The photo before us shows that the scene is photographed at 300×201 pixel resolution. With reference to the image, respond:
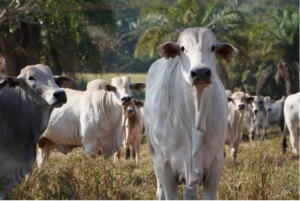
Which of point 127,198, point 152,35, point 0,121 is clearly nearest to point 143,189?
point 127,198

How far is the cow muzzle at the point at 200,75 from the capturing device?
3.63 metres

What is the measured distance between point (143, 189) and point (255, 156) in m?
1.58

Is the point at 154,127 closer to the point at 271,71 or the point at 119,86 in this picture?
the point at 119,86

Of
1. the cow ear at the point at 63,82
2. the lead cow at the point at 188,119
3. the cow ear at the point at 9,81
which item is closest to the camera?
the lead cow at the point at 188,119

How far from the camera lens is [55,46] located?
16734 millimetres

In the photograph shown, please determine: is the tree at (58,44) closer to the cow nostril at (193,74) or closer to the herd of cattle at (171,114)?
the herd of cattle at (171,114)

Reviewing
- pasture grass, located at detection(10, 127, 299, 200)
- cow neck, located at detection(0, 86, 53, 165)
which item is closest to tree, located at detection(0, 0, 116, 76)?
pasture grass, located at detection(10, 127, 299, 200)

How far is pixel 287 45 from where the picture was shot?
24.8 metres

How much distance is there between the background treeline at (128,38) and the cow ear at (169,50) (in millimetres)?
6507

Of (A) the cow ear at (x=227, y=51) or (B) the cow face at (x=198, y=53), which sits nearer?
(B) the cow face at (x=198, y=53)

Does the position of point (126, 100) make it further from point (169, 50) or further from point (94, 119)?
point (169, 50)

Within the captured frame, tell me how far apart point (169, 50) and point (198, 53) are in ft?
1.34

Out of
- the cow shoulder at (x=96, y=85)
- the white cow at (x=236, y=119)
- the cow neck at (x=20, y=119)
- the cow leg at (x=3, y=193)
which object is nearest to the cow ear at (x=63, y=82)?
the cow neck at (x=20, y=119)

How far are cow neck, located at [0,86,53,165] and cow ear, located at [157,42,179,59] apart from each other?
5.84ft
